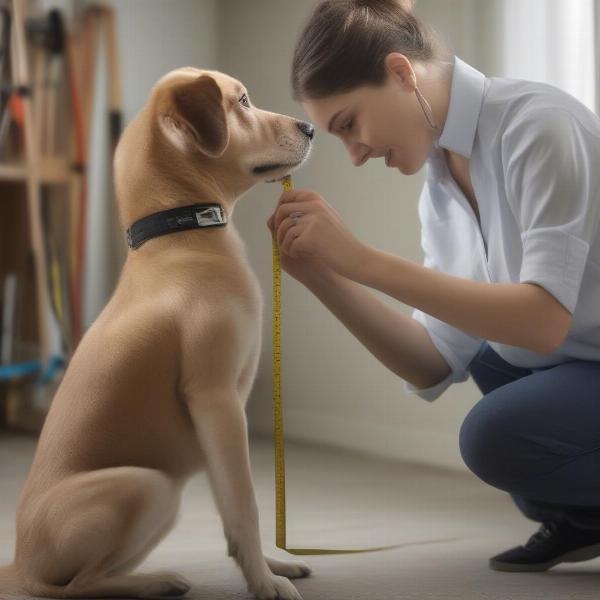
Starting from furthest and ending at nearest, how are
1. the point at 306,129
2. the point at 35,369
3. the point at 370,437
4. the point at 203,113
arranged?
the point at 35,369 → the point at 370,437 → the point at 306,129 → the point at 203,113

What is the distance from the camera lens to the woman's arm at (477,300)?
4.44ft

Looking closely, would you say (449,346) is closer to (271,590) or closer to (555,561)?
(555,561)

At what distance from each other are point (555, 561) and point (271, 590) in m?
0.59

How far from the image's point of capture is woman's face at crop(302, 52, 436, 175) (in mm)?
1460

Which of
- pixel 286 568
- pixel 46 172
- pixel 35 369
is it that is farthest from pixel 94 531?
pixel 46 172

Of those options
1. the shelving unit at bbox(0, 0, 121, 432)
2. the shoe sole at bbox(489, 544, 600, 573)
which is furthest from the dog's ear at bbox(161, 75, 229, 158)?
the shelving unit at bbox(0, 0, 121, 432)

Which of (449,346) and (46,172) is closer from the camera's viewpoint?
(449,346)

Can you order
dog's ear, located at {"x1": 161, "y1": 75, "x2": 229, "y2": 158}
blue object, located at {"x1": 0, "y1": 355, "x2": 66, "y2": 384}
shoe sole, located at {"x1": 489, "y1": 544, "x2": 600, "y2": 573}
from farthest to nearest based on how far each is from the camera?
blue object, located at {"x1": 0, "y1": 355, "x2": 66, "y2": 384}, shoe sole, located at {"x1": 489, "y1": 544, "x2": 600, "y2": 573}, dog's ear, located at {"x1": 161, "y1": 75, "x2": 229, "y2": 158}

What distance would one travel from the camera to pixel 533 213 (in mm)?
1382

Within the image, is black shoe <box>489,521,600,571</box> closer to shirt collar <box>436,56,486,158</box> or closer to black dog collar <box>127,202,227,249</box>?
shirt collar <box>436,56,486,158</box>

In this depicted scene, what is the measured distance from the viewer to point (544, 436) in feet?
4.92

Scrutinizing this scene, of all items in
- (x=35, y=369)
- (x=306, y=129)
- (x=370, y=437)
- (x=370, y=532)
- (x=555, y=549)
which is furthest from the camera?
(x=35, y=369)

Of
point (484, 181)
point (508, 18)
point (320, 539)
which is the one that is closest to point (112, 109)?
point (508, 18)

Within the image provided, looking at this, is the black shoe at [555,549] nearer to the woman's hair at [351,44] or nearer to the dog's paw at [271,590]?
the dog's paw at [271,590]
